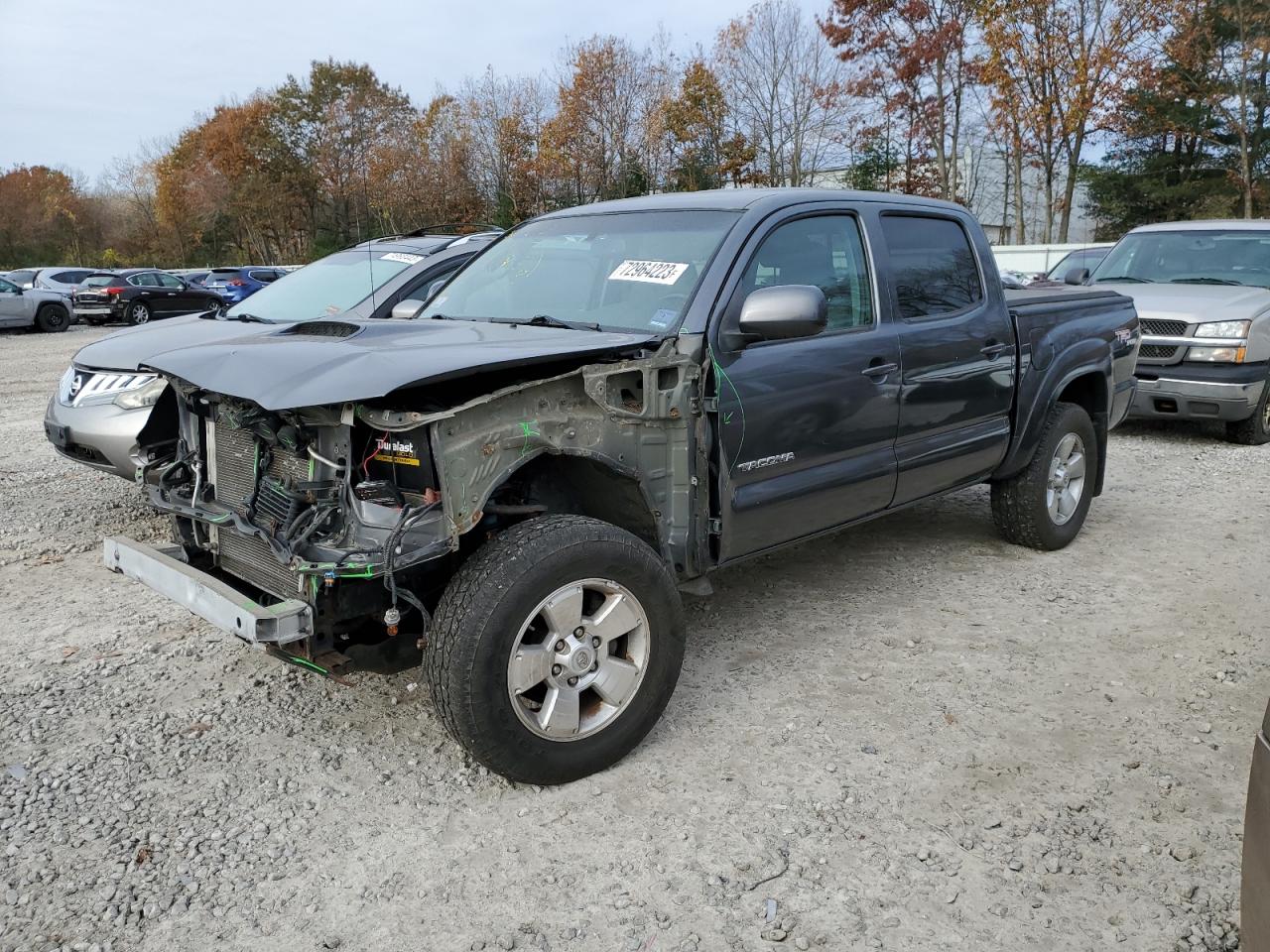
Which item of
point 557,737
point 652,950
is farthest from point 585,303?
point 652,950

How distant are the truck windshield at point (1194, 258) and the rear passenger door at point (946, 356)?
564cm

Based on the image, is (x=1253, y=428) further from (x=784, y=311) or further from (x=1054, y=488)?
(x=784, y=311)

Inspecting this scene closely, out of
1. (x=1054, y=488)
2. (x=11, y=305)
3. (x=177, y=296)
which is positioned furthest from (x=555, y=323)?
(x=177, y=296)

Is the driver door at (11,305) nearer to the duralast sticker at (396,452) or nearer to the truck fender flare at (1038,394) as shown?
the duralast sticker at (396,452)

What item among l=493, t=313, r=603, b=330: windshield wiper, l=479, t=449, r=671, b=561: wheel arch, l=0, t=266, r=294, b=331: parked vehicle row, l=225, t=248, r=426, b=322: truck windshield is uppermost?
l=0, t=266, r=294, b=331: parked vehicle row

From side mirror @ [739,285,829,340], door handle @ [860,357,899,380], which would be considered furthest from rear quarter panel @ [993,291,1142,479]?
side mirror @ [739,285,829,340]

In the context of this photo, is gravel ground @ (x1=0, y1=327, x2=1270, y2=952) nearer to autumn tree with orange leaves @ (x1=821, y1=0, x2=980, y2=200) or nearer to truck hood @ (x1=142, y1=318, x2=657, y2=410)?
truck hood @ (x1=142, y1=318, x2=657, y2=410)

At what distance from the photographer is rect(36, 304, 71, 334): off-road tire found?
2314cm

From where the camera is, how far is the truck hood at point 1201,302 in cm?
834

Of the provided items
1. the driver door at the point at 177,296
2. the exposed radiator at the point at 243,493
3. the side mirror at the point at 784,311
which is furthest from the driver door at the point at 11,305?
the side mirror at the point at 784,311

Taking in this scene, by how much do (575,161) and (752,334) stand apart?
85.2 feet

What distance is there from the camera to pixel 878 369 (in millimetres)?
4105

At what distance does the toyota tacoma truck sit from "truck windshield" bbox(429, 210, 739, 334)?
6368mm

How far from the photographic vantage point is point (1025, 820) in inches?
118
